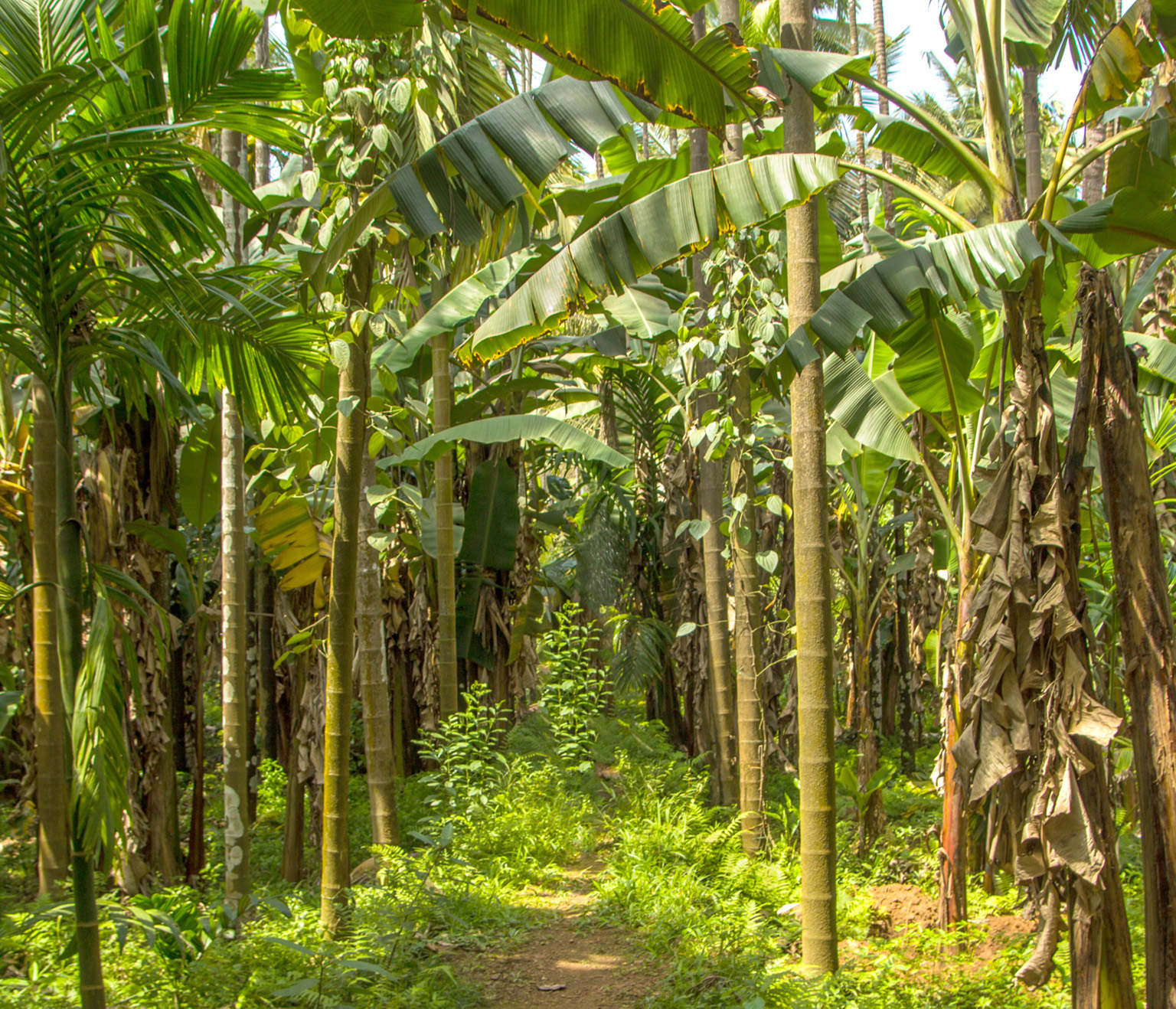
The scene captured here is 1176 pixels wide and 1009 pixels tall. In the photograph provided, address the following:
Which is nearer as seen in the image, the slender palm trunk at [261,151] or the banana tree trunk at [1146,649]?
the banana tree trunk at [1146,649]

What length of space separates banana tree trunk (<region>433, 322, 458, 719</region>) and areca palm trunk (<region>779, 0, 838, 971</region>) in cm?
408

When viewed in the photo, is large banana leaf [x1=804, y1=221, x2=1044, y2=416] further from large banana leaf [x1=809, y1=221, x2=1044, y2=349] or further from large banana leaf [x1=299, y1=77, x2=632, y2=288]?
large banana leaf [x1=299, y1=77, x2=632, y2=288]

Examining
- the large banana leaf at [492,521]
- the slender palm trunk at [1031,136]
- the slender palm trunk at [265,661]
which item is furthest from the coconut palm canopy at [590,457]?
the large banana leaf at [492,521]

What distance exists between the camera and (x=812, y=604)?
4336 millimetres

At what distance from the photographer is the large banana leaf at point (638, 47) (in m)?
4.23

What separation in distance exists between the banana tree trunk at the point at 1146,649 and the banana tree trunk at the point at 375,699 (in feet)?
12.9

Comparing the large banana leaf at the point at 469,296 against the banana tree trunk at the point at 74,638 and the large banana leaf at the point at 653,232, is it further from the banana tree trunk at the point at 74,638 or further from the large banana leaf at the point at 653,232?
the banana tree trunk at the point at 74,638

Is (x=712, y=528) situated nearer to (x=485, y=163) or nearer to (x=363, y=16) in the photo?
(x=485, y=163)

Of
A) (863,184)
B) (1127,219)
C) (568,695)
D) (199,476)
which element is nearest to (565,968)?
(568,695)

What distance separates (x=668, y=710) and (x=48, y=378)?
9.37 metres

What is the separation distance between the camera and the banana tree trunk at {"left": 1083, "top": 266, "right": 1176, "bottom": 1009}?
3221 millimetres

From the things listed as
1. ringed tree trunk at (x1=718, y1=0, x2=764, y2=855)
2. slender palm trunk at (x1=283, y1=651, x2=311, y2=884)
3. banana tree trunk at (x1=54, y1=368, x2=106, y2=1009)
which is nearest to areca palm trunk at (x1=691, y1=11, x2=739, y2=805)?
ringed tree trunk at (x1=718, y1=0, x2=764, y2=855)

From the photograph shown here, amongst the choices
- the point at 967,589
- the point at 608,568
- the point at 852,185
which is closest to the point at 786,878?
the point at 967,589

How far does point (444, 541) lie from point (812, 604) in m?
4.30
